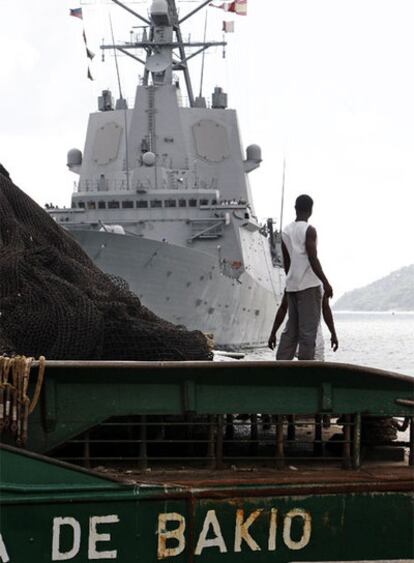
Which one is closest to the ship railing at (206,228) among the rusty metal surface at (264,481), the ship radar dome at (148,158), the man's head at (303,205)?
the ship radar dome at (148,158)

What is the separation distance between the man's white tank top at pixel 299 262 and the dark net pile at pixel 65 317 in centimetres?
67

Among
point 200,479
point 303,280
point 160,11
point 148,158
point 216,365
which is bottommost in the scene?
point 200,479

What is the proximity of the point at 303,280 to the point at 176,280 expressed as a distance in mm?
23243

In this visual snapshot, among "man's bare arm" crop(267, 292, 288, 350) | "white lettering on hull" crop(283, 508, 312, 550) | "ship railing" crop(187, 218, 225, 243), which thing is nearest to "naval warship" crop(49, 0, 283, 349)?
"ship railing" crop(187, 218, 225, 243)

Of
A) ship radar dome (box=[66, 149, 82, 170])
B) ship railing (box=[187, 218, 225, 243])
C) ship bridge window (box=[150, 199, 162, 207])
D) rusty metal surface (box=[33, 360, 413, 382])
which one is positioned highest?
ship radar dome (box=[66, 149, 82, 170])

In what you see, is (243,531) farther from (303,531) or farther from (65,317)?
(65,317)

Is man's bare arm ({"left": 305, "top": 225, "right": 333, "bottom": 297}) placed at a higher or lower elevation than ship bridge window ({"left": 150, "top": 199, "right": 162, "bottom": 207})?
lower

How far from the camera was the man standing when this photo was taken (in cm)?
550

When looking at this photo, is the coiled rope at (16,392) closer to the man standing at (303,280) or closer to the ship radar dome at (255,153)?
the man standing at (303,280)

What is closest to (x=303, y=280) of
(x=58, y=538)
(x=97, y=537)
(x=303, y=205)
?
(x=303, y=205)

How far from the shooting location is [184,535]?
156 inches

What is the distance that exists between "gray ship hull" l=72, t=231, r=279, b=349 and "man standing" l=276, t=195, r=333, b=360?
21.6m

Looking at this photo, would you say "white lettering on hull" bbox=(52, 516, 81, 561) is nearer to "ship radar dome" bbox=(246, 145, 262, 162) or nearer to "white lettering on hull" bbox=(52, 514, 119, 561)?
"white lettering on hull" bbox=(52, 514, 119, 561)

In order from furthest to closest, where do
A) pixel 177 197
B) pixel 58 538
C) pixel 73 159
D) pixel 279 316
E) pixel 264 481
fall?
1. pixel 73 159
2. pixel 177 197
3. pixel 279 316
4. pixel 264 481
5. pixel 58 538
